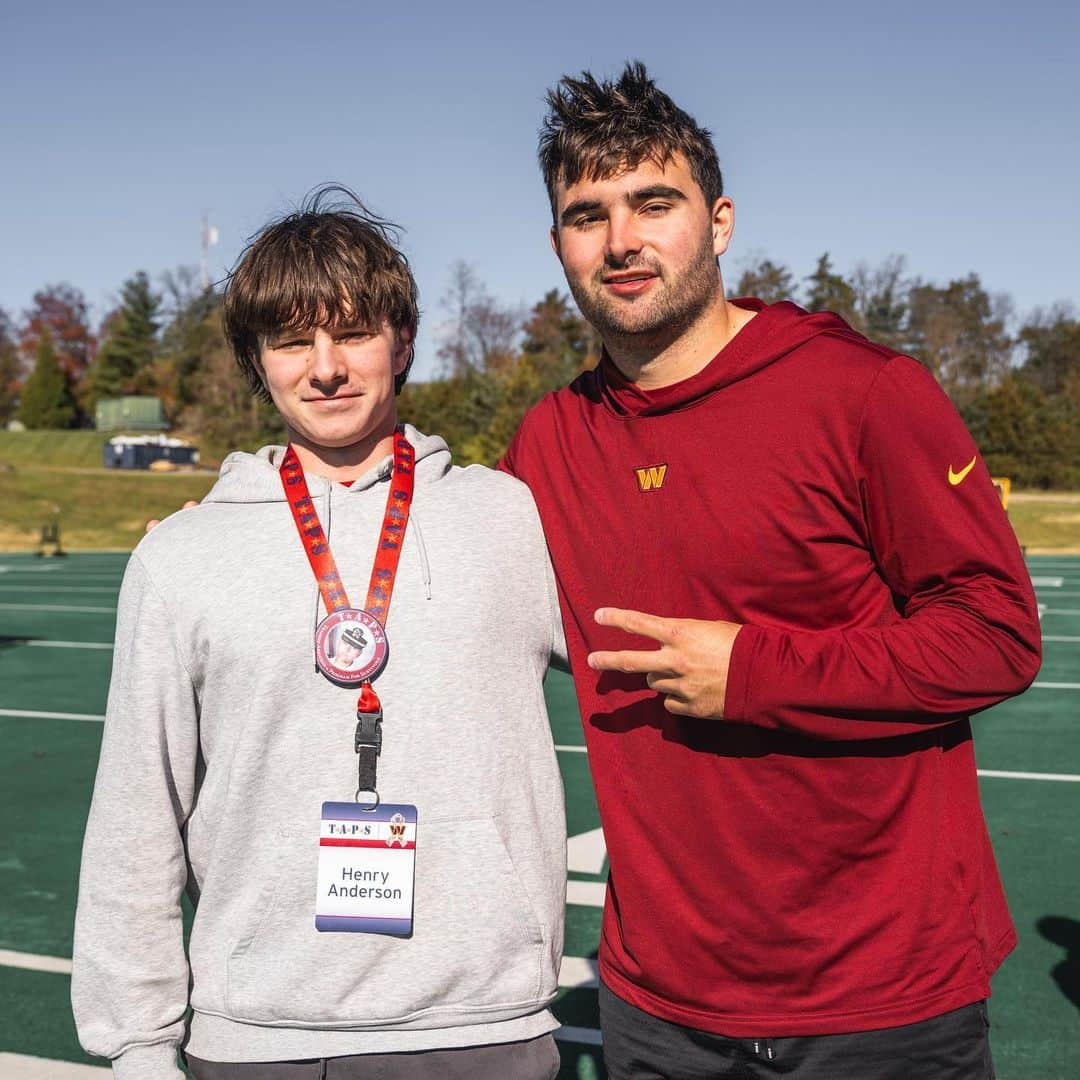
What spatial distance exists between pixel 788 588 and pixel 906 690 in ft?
0.99

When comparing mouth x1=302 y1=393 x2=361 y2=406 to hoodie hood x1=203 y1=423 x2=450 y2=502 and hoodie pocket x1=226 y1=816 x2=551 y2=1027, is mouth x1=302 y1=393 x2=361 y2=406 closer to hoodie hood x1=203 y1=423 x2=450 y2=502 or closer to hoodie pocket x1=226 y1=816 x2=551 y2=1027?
hoodie hood x1=203 y1=423 x2=450 y2=502

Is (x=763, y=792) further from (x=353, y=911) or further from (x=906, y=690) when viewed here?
(x=353, y=911)

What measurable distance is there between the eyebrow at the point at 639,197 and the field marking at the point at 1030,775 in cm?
663

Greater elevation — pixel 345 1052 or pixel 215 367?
pixel 215 367

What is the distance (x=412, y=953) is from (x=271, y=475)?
0.91 m

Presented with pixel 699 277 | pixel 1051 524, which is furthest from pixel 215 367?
pixel 699 277

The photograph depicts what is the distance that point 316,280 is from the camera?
2.37m

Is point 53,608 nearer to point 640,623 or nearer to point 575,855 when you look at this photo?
point 575,855

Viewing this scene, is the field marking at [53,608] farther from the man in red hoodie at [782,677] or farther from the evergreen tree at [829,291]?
the evergreen tree at [829,291]

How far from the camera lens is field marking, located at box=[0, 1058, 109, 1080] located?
4.20 m

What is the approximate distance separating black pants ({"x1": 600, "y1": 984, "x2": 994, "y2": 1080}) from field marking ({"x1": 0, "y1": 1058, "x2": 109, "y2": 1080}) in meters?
2.56

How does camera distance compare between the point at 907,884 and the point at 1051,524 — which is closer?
the point at 907,884

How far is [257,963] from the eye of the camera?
2197 millimetres

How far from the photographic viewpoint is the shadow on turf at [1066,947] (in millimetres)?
4926
